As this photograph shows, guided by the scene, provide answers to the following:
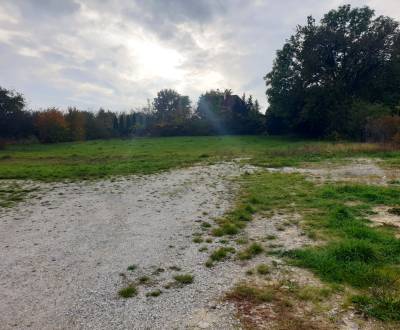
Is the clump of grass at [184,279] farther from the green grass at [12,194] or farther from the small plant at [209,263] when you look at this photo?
the green grass at [12,194]

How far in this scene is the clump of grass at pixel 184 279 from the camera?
14.3 ft

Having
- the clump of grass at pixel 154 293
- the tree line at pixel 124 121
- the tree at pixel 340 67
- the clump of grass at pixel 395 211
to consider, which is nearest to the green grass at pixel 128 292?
the clump of grass at pixel 154 293

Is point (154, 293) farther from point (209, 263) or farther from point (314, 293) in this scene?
point (314, 293)

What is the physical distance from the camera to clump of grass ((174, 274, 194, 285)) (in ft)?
14.3

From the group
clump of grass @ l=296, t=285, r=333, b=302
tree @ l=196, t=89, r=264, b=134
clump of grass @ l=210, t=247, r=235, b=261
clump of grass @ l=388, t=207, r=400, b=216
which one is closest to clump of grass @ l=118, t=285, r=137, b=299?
clump of grass @ l=210, t=247, r=235, b=261

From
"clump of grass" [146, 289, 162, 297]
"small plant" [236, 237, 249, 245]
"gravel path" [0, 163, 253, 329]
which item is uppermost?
"small plant" [236, 237, 249, 245]

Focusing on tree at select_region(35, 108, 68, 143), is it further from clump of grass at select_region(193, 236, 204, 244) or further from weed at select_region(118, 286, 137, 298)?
weed at select_region(118, 286, 137, 298)

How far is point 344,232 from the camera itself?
586 cm

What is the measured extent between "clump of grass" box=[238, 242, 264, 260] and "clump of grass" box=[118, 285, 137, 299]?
186 cm

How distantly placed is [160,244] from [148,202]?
3523mm

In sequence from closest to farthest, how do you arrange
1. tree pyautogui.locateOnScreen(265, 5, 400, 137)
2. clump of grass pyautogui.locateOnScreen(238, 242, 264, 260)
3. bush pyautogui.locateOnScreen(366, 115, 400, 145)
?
clump of grass pyautogui.locateOnScreen(238, 242, 264, 260)
bush pyautogui.locateOnScreen(366, 115, 400, 145)
tree pyautogui.locateOnScreen(265, 5, 400, 137)

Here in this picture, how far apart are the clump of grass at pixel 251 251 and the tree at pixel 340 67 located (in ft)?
89.7

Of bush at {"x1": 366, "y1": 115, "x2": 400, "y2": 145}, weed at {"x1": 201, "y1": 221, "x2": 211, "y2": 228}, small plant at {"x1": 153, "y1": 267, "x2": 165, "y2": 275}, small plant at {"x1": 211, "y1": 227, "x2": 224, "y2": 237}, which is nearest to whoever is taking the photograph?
small plant at {"x1": 153, "y1": 267, "x2": 165, "y2": 275}

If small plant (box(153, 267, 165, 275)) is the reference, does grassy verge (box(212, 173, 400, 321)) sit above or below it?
above
